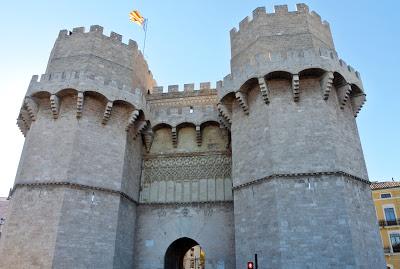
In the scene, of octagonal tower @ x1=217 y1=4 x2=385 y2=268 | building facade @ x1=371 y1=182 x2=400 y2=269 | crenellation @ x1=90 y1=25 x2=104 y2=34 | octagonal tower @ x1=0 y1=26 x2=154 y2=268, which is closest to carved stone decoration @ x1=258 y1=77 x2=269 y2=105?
octagonal tower @ x1=217 y1=4 x2=385 y2=268

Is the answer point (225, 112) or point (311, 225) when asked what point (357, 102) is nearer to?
point (225, 112)

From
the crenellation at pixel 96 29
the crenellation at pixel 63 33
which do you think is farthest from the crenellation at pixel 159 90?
the crenellation at pixel 63 33

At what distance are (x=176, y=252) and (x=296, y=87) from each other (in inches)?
391

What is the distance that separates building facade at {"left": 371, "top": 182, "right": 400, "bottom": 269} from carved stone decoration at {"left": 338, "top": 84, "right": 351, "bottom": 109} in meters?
14.4

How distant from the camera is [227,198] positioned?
1539cm

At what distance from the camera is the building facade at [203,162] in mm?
11797

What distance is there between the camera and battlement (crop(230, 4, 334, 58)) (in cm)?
1448

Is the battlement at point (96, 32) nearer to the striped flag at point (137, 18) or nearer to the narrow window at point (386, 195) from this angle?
the striped flag at point (137, 18)

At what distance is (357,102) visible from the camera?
1455 cm

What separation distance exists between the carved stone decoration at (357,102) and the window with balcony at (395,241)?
13545mm

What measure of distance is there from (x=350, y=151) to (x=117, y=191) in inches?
371

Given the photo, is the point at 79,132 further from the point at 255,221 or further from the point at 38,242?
the point at 255,221

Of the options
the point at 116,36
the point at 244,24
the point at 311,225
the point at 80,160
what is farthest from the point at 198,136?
the point at 311,225

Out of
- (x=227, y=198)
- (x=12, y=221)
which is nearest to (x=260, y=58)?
(x=227, y=198)
